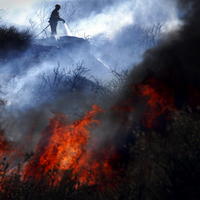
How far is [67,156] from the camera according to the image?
619 inches

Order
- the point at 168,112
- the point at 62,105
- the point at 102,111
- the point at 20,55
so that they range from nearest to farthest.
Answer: the point at 168,112, the point at 102,111, the point at 62,105, the point at 20,55

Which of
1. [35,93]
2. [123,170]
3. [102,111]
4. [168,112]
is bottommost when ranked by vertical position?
[123,170]

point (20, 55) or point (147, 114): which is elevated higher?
point (20, 55)

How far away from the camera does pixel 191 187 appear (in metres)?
11.6

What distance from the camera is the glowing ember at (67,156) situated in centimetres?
1521

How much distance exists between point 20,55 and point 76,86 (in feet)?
19.8

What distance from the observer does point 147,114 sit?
17578 mm

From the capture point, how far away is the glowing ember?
15211 mm

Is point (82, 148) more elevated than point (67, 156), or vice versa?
point (82, 148)

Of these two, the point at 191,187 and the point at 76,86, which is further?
the point at 76,86

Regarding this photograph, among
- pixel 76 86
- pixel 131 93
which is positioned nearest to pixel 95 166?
pixel 131 93

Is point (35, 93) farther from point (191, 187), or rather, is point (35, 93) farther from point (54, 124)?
point (191, 187)

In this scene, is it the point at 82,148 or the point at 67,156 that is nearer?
the point at 67,156

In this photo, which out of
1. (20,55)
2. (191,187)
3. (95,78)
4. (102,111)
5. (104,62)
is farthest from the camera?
(104,62)
